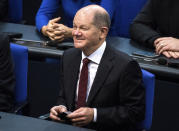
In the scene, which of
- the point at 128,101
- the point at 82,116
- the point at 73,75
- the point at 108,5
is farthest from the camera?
the point at 108,5

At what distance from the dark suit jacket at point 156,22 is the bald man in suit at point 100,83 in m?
0.69

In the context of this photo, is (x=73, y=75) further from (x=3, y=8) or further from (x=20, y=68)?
(x=3, y=8)

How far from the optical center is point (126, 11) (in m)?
3.14

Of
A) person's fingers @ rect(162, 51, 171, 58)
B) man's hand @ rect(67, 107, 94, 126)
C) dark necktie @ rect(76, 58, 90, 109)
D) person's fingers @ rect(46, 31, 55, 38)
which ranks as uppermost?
person's fingers @ rect(46, 31, 55, 38)

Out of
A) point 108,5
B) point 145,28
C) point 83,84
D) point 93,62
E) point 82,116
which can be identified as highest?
point 108,5

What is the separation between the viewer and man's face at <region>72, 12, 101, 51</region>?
1662mm

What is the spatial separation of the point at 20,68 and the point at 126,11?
57.9 inches

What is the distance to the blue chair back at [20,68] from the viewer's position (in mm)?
1962

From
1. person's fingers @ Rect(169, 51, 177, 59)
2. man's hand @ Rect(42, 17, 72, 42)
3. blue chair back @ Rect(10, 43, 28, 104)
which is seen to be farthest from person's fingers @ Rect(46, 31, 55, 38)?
person's fingers @ Rect(169, 51, 177, 59)

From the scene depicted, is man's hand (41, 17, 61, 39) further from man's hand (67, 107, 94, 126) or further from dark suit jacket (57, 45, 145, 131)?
man's hand (67, 107, 94, 126)

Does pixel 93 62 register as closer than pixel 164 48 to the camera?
Yes

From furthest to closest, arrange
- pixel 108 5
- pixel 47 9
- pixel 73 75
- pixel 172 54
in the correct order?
1. pixel 47 9
2. pixel 108 5
3. pixel 172 54
4. pixel 73 75

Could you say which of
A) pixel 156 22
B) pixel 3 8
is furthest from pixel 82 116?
pixel 3 8

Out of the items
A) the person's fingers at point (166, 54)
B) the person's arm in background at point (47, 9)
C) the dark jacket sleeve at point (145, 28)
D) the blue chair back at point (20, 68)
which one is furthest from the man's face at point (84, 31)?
the person's arm in background at point (47, 9)
